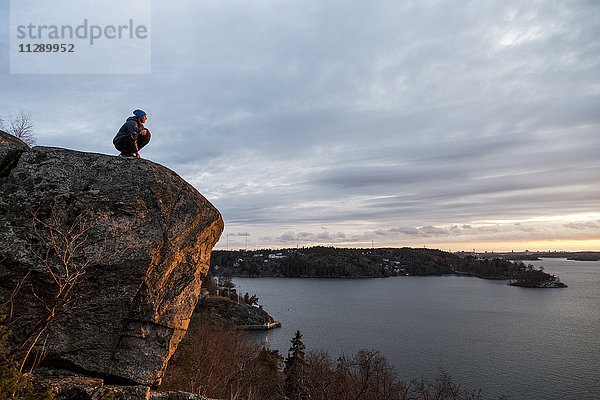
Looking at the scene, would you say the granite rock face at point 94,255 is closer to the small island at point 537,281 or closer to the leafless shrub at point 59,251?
the leafless shrub at point 59,251

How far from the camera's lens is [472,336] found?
51406 mm

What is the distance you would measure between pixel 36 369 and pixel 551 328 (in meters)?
69.2

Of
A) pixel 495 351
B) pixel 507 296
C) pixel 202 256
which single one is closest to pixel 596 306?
pixel 507 296

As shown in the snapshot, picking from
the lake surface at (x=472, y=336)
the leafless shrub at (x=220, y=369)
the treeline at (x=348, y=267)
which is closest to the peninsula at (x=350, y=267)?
the treeline at (x=348, y=267)

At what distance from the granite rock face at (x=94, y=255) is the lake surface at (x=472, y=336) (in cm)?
3376

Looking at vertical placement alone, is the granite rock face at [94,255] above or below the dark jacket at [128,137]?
below

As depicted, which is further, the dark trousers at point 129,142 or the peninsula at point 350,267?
the peninsula at point 350,267

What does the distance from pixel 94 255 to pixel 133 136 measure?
9.79 ft

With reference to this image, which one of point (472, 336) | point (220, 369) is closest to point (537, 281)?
point (472, 336)

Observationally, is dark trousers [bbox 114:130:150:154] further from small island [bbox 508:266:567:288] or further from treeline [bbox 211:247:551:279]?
treeline [bbox 211:247:551:279]

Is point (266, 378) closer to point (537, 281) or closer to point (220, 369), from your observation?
point (220, 369)

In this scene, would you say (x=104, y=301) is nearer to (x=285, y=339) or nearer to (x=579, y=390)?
(x=579, y=390)

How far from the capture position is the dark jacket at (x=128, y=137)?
7898 mm

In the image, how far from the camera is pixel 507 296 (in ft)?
322
